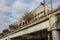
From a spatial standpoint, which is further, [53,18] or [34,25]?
[34,25]

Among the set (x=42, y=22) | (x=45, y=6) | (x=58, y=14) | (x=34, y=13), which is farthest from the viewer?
(x=34, y=13)

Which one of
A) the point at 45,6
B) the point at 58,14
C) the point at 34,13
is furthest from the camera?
the point at 34,13

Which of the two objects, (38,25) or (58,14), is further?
(38,25)

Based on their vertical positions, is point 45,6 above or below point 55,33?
above

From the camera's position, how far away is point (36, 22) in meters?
23.0

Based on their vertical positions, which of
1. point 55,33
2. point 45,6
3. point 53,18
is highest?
point 45,6

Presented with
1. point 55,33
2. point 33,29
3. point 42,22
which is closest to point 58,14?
point 55,33

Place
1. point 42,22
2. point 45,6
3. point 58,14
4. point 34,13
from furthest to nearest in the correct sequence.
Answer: point 34,13 < point 45,6 < point 42,22 < point 58,14

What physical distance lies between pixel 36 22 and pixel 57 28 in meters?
5.00

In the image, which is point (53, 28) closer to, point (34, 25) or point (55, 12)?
point (55, 12)

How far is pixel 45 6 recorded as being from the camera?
75.3 feet

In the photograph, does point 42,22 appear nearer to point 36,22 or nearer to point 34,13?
point 36,22

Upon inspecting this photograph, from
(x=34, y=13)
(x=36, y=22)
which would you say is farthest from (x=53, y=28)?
(x=34, y=13)

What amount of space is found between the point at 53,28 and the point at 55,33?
1.60 feet
